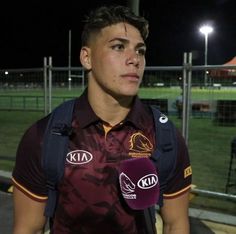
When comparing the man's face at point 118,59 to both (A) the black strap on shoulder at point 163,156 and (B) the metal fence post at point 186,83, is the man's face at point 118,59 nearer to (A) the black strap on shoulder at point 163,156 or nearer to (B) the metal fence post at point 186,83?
(A) the black strap on shoulder at point 163,156

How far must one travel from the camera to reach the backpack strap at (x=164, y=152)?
1905 millimetres

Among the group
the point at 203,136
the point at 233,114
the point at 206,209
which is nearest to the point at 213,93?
the point at 233,114

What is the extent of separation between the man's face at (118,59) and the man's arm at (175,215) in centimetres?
50

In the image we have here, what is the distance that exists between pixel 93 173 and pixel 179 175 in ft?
1.23

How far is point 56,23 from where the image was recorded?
85.5 m

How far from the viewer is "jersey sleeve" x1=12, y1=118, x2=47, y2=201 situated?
192 centimetres

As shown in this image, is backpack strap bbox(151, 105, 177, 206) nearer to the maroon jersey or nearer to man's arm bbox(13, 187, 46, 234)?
the maroon jersey

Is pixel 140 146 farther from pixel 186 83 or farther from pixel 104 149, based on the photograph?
pixel 186 83

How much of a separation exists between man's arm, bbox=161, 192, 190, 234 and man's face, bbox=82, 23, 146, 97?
499mm

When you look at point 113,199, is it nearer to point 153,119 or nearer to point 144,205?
point 144,205

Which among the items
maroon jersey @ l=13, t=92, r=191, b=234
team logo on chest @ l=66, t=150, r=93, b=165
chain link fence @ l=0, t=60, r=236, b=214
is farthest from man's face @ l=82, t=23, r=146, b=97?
chain link fence @ l=0, t=60, r=236, b=214

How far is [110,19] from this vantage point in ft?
6.65

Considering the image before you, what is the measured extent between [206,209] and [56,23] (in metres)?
82.2

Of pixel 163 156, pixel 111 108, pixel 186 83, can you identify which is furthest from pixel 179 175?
pixel 186 83
